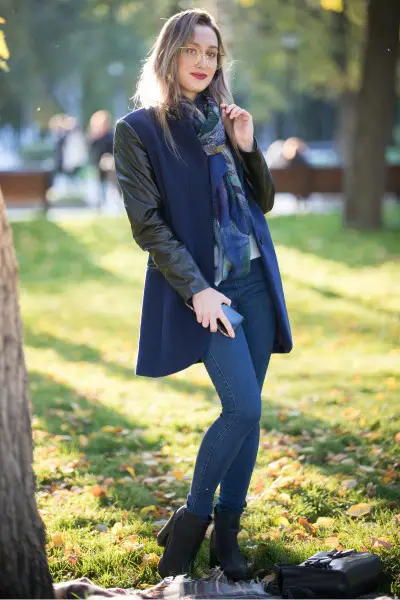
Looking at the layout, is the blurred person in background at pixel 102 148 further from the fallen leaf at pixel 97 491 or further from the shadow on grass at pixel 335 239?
the fallen leaf at pixel 97 491

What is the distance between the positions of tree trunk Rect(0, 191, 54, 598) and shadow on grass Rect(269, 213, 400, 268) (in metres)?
11.8

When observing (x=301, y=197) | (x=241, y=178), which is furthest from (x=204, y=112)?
(x=301, y=197)

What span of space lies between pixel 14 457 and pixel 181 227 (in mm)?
1083

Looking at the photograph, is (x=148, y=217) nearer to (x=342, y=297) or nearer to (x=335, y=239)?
(x=342, y=297)

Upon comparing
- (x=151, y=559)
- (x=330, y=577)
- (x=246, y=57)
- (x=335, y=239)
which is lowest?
(x=335, y=239)

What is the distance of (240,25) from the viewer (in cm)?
3272

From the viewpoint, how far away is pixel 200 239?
395 cm

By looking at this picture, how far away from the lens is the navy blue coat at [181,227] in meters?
3.93

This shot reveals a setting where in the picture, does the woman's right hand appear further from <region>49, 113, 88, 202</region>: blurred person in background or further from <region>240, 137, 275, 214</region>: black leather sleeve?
<region>49, 113, 88, 202</region>: blurred person in background

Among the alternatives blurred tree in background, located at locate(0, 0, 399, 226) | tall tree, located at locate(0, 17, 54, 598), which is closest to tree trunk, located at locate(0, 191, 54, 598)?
tall tree, located at locate(0, 17, 54, 598)

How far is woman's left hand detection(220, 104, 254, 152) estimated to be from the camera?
3.99m

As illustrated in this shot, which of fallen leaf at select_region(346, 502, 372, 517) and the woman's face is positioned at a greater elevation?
the woman's face

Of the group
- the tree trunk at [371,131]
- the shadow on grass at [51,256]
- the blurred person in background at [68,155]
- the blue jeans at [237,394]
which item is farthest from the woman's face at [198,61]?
the blurred person in background at [68,155]

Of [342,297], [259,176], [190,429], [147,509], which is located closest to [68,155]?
[342,297]
